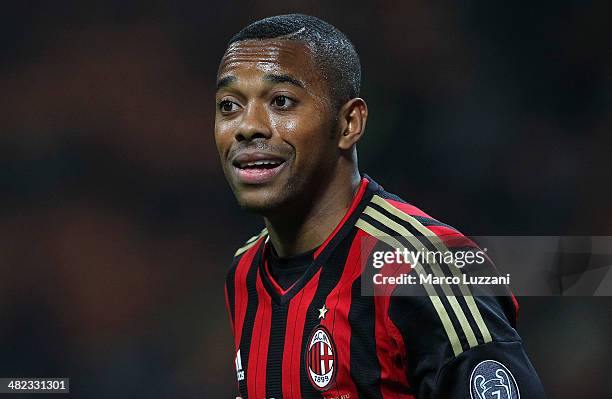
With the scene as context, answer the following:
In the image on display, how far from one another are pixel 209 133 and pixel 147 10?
0.76 metres

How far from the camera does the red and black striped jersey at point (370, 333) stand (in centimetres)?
205

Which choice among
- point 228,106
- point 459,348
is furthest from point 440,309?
point 228,106

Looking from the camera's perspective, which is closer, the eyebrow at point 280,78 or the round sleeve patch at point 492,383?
the round sleeve patch at point 492,383

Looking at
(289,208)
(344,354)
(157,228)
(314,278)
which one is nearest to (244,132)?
(289,208)

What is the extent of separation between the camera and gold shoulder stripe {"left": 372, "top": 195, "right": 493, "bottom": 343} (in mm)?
2072

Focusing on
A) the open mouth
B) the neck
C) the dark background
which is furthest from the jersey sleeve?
the dark background

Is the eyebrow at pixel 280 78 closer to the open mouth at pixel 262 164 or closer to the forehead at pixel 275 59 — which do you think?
the forehead at pixel 275 59

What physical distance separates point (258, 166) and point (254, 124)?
0.11m

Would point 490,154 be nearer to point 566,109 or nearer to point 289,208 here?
point 566,109

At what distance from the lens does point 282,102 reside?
233 cm

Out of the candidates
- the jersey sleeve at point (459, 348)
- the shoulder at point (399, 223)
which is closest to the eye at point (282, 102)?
the shoulder at point (399, 223)

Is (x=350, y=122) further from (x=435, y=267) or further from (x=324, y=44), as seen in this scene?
(x=435, y=267)

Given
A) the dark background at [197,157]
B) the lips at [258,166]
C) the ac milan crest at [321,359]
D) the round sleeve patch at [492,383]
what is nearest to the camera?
the round sleeve patch at [492,383]

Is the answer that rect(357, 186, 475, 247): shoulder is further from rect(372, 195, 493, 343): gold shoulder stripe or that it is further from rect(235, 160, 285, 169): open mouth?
rect(235, 160, 285, 169): open mouth
